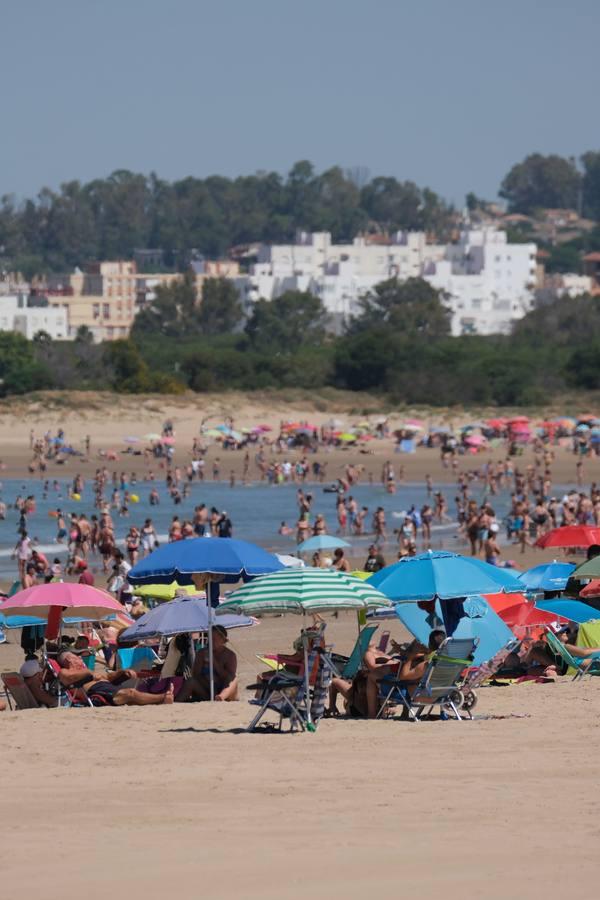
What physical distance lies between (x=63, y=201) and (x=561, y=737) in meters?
165

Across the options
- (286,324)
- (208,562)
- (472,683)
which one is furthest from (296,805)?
(286,324)

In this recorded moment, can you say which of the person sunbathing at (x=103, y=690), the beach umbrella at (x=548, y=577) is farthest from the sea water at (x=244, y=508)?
the person sunbathing at (x=103, y=690)

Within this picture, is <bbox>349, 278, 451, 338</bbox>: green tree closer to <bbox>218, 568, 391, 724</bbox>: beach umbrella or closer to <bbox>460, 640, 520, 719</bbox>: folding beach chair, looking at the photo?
<bbox>460, 640, 520, 719</bbox>: folding beach chair

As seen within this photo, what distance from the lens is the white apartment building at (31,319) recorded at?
104000 mm

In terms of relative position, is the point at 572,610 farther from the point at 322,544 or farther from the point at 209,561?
the point at 322,544

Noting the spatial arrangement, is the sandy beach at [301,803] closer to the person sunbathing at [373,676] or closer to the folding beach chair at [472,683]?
the folding beach chair at [472,683]

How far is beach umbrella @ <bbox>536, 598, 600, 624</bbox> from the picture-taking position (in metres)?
12.4

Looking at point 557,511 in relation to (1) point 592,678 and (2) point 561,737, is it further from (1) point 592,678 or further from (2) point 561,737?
(2) point 561,737

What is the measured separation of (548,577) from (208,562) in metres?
4.67

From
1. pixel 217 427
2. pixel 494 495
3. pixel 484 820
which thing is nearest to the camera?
pixel 484 820

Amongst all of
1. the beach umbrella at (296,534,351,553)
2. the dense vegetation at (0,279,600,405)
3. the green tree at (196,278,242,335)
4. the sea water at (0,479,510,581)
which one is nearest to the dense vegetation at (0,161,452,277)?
the green tree at (196,278,242,335)

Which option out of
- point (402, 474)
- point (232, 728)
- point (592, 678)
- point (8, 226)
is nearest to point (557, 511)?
point (402, 474)

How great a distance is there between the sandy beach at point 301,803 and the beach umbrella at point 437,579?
2.35 ft

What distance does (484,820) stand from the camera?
7.00 metres
